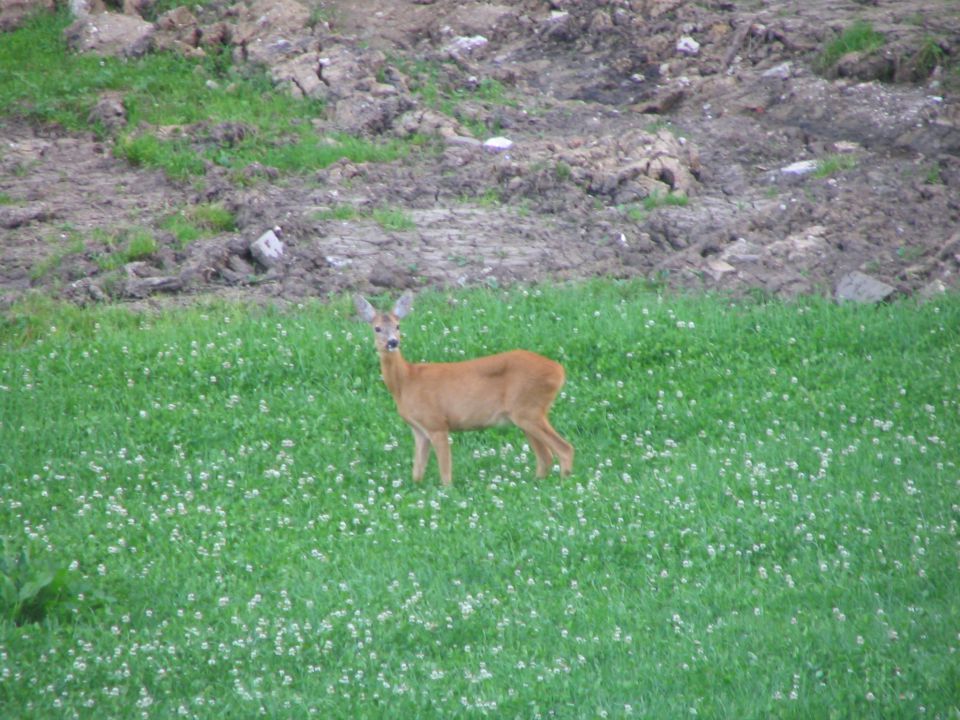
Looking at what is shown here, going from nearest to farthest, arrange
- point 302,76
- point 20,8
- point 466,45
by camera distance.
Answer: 1. point 302,76
2. point 466,45
3. point 20,8

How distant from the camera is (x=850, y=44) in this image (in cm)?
1842

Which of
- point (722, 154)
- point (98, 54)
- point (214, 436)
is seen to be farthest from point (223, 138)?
point (214, 436)

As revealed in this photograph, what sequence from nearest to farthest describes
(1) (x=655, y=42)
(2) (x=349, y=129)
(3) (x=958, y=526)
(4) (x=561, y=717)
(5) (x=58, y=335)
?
(4) (x=561, y=717), (3) (x=958, y=526), (5) (x=58, y=335), (2) (x=349, y=129), (1) (x=655, y=42)

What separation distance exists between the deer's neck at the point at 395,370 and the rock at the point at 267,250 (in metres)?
4.61

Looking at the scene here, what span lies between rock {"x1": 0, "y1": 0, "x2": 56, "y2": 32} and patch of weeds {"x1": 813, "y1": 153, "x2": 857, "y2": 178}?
12.9 metres

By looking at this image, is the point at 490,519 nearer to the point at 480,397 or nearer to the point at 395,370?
the point at 480,397

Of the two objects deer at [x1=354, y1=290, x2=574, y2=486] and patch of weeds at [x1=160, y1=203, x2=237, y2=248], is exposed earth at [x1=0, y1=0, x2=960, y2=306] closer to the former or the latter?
patch of weeds at [x1=160, y1=203, x2=237, y2=248]

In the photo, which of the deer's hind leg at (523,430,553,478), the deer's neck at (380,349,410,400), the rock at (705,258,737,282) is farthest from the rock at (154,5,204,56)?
the deer's hind leg at (523,430,553,478)

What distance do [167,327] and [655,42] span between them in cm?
1012

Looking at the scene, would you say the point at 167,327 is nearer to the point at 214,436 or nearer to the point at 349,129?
the point at 214,436

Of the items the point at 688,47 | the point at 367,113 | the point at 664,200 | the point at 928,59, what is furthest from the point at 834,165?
the point at 367,113

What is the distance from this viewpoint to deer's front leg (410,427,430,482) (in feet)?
33.7

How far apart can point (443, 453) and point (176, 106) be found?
10.4m

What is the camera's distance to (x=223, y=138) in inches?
701
